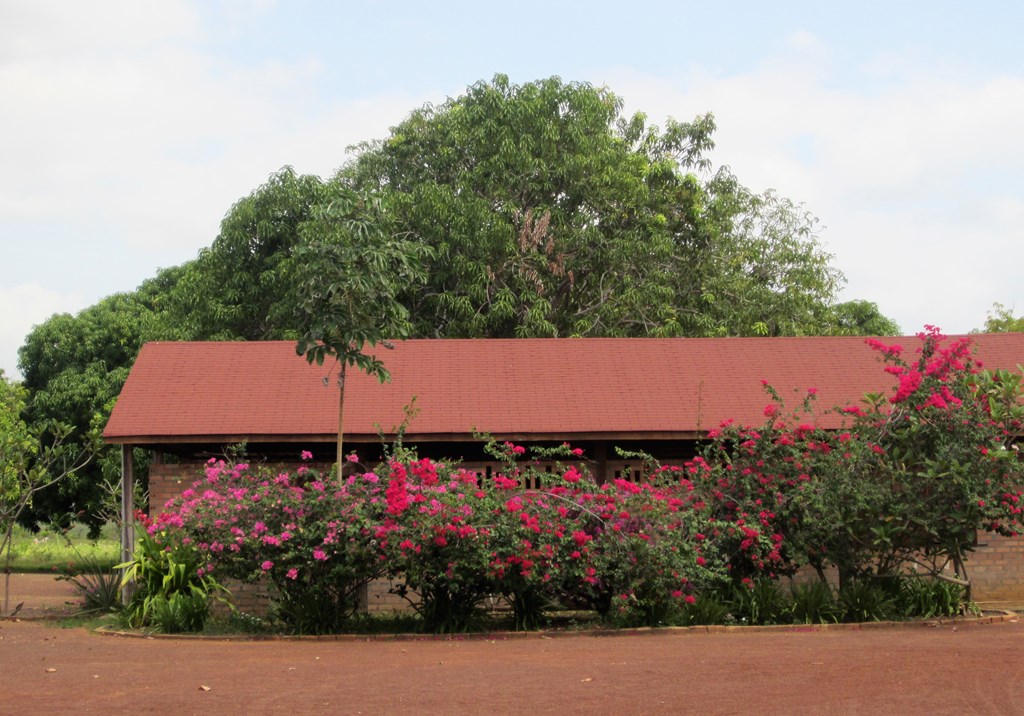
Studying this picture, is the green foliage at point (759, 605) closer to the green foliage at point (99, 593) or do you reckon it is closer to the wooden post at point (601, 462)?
the wooden post at point (601, 462)

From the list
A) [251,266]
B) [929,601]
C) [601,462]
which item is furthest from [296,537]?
[251,266]

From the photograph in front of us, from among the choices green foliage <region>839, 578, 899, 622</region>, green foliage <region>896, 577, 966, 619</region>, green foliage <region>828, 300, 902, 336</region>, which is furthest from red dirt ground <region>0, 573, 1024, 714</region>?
green foliage <region>828, 300, 902, 336</region>

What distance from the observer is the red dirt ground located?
320 inches

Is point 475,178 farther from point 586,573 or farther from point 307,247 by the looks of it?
point 586,573

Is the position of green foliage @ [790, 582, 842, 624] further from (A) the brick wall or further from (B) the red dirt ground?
(A) the brick wall

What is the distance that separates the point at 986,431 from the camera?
42.7 ft

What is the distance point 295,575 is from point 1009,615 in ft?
25.4

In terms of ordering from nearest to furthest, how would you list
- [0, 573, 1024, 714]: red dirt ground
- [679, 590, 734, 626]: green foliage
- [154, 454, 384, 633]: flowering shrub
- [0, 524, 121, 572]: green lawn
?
1. [0, 573, 1024, 714]: red dirt ground
2. [154, 454, 384, 633]: flowering shrub
3. [679, 590, 734, 626]: green foliage
4. [0, 524, 121, 572]: green lawn

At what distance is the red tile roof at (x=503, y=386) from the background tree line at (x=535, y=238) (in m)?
5.00

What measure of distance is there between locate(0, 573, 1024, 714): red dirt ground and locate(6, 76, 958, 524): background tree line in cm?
1156

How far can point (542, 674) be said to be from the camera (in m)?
9.42

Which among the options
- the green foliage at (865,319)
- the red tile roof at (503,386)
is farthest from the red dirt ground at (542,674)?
the green foliage at (865,319)

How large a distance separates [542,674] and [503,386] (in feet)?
24.5

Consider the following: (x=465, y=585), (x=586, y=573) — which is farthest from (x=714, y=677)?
(x=465, y=585)
